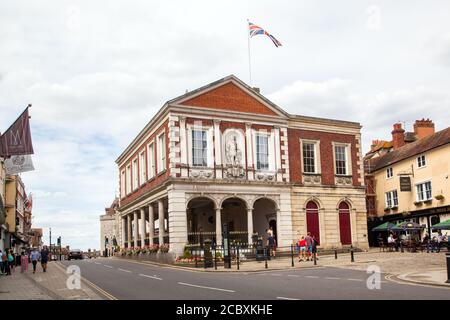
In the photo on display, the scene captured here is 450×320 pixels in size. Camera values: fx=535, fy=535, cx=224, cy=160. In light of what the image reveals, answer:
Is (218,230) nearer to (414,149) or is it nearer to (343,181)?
(343,181)

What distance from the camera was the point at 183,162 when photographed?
35.0 metres

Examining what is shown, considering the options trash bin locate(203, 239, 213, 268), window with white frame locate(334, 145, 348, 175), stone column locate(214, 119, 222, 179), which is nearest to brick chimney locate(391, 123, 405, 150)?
window with white frame locate(334, 145, 348, 175)

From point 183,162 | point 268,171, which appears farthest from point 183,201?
point 268,171

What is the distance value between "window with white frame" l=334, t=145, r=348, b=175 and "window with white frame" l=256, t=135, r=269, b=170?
6.36m

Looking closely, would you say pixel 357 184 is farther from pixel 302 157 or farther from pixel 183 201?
pixel 183 201

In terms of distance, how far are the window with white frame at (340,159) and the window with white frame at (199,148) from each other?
36.7 feet

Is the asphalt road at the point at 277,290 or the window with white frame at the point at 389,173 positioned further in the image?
the window with white frame at the point at 389,173

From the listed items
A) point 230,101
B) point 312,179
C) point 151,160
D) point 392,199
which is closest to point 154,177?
point 151,160

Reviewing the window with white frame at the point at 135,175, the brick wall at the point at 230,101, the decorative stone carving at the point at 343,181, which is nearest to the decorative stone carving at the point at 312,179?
the decorative stone carving at the point at 343,181

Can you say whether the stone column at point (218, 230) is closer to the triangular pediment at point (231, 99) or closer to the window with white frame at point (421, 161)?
the triangular pediment at point (231, 99)

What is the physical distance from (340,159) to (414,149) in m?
7.77

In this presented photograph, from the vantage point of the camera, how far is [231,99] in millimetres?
37500

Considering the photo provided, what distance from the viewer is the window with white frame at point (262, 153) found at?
37.8 metres

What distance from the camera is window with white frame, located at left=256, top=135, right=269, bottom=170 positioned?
37844 millimetres
